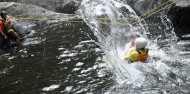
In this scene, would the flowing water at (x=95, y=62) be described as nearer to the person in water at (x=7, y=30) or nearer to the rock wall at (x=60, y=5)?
the person in water at (x=7, y=30)

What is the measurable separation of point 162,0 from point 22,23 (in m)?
8.12

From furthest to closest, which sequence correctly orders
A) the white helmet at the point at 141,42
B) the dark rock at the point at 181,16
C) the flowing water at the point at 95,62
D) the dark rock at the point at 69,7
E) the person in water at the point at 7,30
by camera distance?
the dark rock at the point at 69,7, the person in water at the point at 7,30, the dark rock at the point at 181,16, the white helmet at the point at 141,42, the flowing water at the point at 95,62

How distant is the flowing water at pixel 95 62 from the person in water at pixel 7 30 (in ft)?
1.69

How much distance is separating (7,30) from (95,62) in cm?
597

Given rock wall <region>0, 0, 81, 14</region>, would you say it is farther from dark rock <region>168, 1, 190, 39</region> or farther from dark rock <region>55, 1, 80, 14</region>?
dark rock <region>168, 1, 190, 39</region>

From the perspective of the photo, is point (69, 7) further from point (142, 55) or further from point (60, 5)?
point (142, 55)

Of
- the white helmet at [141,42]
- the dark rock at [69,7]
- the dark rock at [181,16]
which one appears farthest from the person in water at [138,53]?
the dark rock at [69,7]

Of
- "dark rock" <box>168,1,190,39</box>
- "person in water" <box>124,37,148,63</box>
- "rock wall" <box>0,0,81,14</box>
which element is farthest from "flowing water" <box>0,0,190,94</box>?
"rock wall" <box>0,0,81,14</box>

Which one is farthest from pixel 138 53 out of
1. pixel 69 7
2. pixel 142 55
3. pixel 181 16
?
pixel 69 7

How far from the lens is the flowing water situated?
9828mm

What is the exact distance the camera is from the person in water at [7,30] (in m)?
15.4

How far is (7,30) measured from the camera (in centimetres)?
1573

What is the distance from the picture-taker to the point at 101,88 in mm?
9695

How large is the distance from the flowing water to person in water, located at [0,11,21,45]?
1.69 ft
